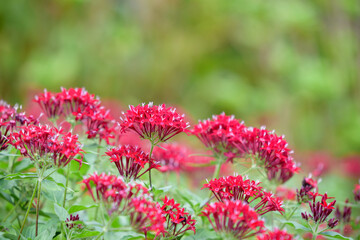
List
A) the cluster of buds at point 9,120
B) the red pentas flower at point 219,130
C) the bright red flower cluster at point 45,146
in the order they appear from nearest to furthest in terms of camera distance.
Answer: the bright red flower cluster at point 45,146, the cluster of buds at point 9,120, the red pentas flower at point 219,130

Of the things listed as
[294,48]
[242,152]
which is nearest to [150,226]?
[242,152]

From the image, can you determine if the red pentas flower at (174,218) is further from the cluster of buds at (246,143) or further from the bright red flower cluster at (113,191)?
the cluster of buds at (246,143)

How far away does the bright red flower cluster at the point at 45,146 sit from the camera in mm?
1028

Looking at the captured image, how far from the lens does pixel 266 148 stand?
1.16 meters

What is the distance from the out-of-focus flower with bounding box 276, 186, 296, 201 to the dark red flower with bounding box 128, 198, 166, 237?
0.60 metres

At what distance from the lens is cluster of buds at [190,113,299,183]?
3.88 ft

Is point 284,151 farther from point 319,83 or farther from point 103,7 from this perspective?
point 103,7

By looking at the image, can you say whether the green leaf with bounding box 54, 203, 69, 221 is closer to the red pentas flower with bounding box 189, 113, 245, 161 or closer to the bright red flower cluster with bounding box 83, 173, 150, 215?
the bright red flower cluster with bounding box 83, 173, 150, 215

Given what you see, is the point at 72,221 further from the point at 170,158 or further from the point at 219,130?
the point at 170,158

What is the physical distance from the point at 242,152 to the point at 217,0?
17.1ft

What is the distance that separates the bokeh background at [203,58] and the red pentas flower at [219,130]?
3972mm

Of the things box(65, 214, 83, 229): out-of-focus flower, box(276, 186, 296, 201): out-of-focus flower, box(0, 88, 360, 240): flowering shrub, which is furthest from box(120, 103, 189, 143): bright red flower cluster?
box(276, 186, 296, 201): out-of-focus flower

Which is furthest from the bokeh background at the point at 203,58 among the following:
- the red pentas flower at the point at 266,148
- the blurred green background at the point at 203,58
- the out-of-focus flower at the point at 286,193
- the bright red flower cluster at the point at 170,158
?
the red pentas flower at the point at 266,148

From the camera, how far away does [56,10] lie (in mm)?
5887
